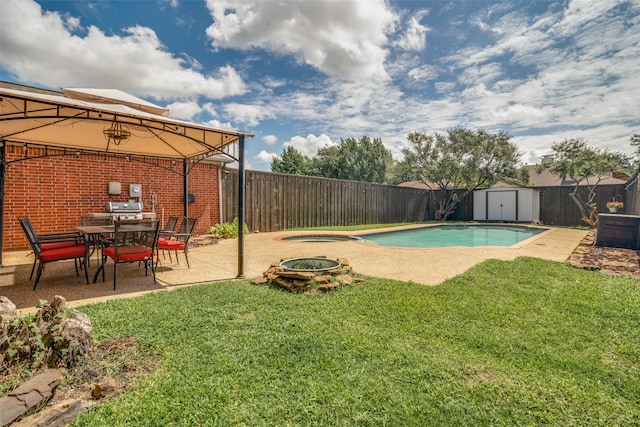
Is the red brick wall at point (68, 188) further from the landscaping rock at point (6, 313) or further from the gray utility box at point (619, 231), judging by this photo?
the gray utility box at point (619, 231)

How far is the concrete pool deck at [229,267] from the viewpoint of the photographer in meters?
3.92

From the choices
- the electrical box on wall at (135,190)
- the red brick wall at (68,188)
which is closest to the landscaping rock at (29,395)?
the red brick wall at (68,188)

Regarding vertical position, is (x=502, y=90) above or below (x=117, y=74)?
below

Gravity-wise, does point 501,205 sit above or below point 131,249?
above

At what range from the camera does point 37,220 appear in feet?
21.8

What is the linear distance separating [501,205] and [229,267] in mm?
17996

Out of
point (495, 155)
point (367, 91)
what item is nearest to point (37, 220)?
point (367, 91)

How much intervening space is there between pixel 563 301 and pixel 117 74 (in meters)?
15.7

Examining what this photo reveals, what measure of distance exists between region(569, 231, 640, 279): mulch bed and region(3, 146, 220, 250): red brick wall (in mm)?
8900

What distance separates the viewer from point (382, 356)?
2248 mm

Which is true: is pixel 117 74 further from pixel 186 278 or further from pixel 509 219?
pixel 509 219

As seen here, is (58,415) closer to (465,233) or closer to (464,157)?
(465,233)

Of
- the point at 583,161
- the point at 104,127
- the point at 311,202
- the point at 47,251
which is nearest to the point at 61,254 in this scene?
the point at 47,251

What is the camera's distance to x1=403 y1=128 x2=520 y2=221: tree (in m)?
15.8
